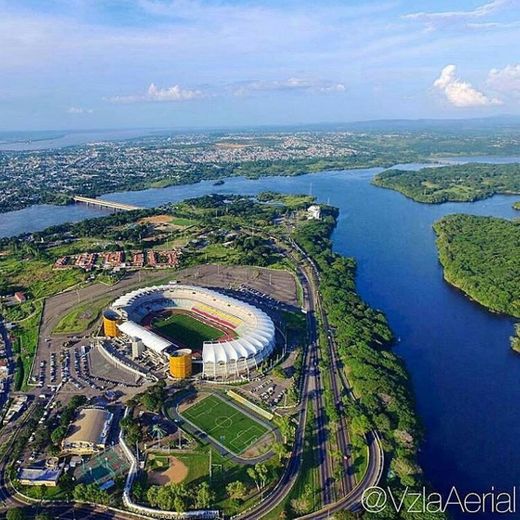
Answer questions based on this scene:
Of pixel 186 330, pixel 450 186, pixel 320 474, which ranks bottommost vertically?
pixel 320 474

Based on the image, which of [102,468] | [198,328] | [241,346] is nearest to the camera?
[102,468]

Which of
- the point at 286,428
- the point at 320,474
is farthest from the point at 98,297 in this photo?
the point at 320,474

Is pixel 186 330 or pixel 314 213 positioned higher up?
pixel 314 213

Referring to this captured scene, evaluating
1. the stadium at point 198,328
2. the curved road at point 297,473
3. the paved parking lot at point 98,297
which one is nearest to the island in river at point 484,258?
the curved road at point 297,473

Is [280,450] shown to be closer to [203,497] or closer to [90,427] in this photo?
[203,497]

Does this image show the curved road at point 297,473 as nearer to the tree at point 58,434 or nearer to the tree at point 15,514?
the tree at point 15,514

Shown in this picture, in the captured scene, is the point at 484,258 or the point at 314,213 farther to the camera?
the point at 314,213

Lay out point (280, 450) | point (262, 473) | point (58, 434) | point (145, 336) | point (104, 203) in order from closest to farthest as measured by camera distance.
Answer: point (262, 473), point (280, 450), point (58, 434), point (145, 336), point (104, 203)
